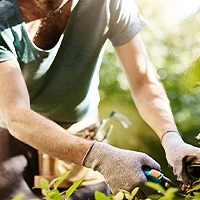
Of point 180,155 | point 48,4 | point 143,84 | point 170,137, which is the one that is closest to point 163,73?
point 143,84

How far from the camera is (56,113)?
5.16 ft

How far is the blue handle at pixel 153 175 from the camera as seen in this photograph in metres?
0.96

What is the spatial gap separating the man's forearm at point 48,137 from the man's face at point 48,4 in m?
0.36

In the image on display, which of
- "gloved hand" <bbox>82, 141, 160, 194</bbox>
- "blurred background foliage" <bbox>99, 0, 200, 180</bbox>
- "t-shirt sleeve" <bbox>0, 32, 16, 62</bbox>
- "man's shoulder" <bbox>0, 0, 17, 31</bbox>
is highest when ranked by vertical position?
"man's shoulder" <bbox>0, 0, 17, 31</bbox>

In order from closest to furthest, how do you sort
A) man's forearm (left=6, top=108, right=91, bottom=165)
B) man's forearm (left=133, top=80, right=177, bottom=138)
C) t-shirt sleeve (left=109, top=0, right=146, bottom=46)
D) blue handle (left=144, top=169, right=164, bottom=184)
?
blue handle (left=144, top=169, right=164, bottom=184)
man's forearm (left=6, top=108, right=91, bottom=165)
man's forearm (left=133, top=80, right=177, bottom=138)
t-shirt sleeve (left=109, top=0, right=146, bottom=46)

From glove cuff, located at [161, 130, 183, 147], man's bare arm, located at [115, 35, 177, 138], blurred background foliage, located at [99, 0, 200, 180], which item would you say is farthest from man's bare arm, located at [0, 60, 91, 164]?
blurred background foliage, located at [99, 0, 200, 180]

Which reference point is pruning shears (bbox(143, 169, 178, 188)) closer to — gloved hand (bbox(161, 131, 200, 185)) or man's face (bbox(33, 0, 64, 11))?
gloved hand (bbox(161, 131, 200, 185))

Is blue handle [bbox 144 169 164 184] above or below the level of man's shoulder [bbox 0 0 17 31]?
below

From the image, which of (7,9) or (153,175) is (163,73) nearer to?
(7,9)

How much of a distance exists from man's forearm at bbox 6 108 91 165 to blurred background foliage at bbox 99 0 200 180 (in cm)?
109

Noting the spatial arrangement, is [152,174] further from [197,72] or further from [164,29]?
[164,29]

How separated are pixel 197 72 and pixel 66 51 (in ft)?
2.71

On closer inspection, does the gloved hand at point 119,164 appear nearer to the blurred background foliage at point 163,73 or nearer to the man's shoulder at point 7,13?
the man's shoulder at point 7,13

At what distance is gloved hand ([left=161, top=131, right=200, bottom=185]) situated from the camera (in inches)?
40.6
